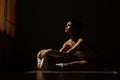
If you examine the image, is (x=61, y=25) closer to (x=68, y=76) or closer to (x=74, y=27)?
(x=74, y=27)

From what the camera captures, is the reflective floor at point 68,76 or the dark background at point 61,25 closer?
the reflective floor at point 68,76

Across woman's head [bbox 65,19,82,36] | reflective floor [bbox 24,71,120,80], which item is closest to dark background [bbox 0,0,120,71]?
woman's head [bbox 65,19,82,36]

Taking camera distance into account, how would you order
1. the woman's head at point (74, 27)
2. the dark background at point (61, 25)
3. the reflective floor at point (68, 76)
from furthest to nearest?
the dark background at point (61, 25), the woman's head at point (74, 27), the reflective floor at point (68, 76)

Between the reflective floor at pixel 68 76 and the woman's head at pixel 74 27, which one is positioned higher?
the woman's head at pixel 74 27

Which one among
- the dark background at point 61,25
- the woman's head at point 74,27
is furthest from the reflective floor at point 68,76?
the dark background at point 61,25

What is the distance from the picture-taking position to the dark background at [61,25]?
5703mm

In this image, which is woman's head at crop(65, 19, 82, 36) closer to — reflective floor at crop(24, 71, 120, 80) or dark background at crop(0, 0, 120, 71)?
reflective floor at crop(24, 71, 120, 80)

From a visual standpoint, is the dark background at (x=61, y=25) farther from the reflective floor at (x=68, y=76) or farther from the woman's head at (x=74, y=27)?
the reflective floor at (x=68, y=76)

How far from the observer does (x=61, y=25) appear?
5.79 metres

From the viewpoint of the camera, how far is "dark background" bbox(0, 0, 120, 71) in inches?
225

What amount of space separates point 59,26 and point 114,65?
104 cm

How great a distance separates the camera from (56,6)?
19.0ft

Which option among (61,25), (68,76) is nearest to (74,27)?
(68,76)

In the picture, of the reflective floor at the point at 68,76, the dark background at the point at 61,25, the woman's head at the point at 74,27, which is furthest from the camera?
the dark background at the point at 61,25
